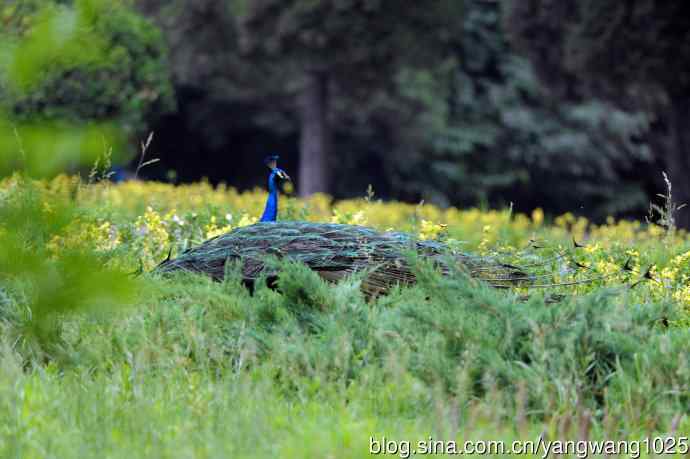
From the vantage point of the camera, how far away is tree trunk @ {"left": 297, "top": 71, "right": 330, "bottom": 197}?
64.4 feet

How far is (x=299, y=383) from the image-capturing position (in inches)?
173

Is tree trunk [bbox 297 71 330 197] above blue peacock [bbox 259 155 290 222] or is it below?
below

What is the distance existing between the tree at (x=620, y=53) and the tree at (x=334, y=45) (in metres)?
1.94

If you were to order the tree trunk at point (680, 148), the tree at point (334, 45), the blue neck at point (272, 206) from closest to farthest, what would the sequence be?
the blue neck at point (272, 206) < the tree trunk at point (680, 148) < the tree at point (334, 45)

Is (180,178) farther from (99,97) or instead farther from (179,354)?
(179,354)

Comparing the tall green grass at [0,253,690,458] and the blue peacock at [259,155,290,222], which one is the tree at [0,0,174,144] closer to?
the blue peacock at [259,155,290,222]


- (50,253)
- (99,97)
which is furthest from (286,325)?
(99,97)

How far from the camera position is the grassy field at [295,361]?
3764 mm

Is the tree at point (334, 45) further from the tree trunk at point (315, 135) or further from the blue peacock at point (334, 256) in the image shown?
the blue peacock at point (334, 256)

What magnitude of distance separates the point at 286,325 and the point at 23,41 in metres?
1.60

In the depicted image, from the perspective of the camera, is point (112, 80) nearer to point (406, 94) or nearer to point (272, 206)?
point (272, 206)

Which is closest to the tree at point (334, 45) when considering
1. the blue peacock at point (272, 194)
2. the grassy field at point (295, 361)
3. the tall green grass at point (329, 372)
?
the blue peacock at point (272, 194)

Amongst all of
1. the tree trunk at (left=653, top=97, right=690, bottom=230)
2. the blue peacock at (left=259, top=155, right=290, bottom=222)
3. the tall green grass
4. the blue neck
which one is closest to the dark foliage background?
the tree trunk at (left=653, top=97, right=690, bottom=230)

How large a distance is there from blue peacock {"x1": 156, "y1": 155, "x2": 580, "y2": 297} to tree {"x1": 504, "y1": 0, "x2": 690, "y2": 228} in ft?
31.0
